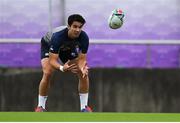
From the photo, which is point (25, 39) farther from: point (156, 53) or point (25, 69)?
point (156, 53)

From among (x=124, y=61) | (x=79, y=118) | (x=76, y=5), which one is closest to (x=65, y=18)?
(x=76, y=5)

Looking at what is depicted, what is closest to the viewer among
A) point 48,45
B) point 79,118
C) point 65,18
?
point 79,118

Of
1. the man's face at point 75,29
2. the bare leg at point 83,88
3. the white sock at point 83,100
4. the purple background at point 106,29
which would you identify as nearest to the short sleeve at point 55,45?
the man's face at point 75,29

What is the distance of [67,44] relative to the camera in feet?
35.7

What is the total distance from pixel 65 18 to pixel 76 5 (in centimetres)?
43

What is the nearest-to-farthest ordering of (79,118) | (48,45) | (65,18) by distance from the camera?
(79,118) < (48,45) < (65,18)

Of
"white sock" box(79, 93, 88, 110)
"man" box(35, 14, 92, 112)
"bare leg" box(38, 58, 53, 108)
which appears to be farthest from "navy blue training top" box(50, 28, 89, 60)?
"white sock" box(79, 93, 88, 110)

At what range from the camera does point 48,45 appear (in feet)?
37.4

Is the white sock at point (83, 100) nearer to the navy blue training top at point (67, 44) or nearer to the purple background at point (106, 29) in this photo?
the navy blue training top at point (67, 44)

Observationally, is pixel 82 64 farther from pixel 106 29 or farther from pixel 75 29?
pixel 106 29

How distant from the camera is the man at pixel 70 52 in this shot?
420 inches

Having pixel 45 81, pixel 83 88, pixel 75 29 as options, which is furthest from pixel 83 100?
pixel 75 29

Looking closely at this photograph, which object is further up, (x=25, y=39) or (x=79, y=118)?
(x=25, y=39)

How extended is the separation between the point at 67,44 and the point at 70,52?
0.63 ft
